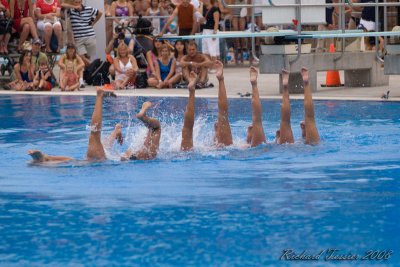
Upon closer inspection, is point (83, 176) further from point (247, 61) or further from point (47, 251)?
point (247, 61)

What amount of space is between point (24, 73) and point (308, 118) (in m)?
9.95

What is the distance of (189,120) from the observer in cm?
1002

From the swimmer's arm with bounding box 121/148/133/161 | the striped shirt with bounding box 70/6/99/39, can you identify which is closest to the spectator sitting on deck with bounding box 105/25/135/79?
the striped shirt with bounding box 70/6/99/39

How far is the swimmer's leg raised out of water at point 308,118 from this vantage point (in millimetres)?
10500

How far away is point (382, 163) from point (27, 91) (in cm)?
1059

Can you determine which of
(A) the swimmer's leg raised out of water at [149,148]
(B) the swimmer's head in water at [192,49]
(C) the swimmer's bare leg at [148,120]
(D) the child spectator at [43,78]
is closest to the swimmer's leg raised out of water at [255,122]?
(A) the swimmer's leg raised out of water at [149,148]

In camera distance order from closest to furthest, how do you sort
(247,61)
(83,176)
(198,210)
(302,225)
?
(302,225) < (198,210) < (83,176) < (247,61)

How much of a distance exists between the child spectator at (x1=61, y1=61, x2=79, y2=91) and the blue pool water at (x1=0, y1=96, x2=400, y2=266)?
249 inches

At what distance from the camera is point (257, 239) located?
6816 millimetres

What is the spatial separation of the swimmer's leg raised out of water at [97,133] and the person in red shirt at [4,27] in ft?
35.0

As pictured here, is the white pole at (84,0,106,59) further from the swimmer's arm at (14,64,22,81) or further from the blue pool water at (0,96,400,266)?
the blue pool water at (0,96,400,266)

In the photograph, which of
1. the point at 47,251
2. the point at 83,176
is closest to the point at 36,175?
the point at 83,176

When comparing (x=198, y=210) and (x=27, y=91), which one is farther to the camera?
(x=27, y=91)

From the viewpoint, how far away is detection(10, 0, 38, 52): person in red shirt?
20.2 m
